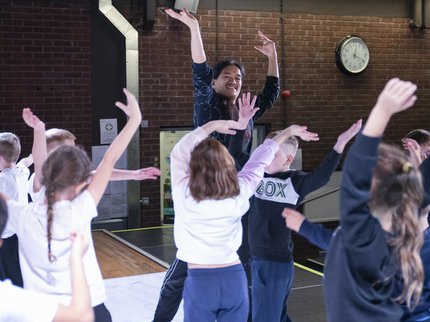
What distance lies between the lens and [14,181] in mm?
3625

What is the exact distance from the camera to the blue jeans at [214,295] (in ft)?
9.43

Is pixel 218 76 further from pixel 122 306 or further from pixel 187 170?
pixel 122 306

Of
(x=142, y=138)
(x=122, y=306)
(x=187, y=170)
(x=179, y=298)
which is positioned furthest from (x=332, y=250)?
(x=142, y=138)

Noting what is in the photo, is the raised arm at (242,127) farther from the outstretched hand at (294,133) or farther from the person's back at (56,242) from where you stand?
the person's back at (56,242)

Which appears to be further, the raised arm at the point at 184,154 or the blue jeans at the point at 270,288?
the blue jeans at the point at 270,288

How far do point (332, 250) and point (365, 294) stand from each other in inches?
6.9

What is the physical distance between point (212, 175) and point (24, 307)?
3.79 ft

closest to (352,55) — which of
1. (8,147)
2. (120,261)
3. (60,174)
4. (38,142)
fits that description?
(120,261)

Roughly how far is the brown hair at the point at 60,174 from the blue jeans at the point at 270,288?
52.9 inches

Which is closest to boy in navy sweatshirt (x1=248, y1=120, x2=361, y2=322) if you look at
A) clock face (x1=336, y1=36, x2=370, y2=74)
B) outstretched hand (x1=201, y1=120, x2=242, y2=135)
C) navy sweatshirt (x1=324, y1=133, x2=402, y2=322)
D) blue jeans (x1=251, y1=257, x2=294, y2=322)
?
blue jeans (x1=251, y1=257, x2=294, y2=322)

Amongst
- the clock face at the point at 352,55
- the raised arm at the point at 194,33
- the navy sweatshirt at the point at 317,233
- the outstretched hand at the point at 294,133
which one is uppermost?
the clock face at the point at 352,55

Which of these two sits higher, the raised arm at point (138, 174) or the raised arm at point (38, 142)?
the raised arm at point (38, 142)

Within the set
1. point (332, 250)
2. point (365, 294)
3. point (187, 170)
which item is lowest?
point (365, 294)

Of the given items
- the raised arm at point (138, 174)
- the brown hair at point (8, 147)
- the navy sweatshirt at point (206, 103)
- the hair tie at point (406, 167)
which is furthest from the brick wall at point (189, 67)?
the hair tie at point (406, 167)
